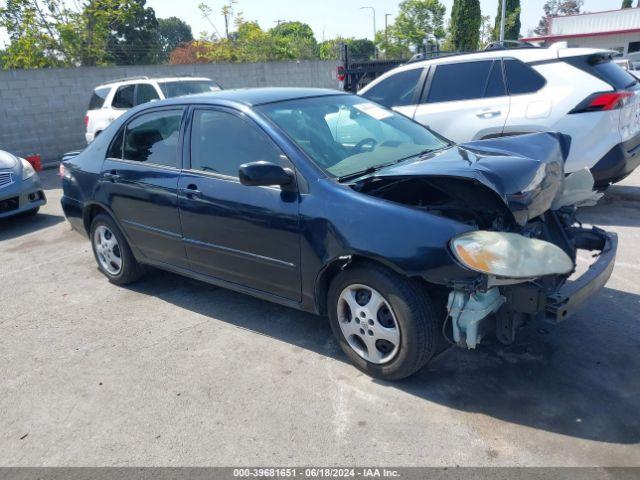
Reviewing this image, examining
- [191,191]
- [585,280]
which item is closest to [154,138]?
[191,191]

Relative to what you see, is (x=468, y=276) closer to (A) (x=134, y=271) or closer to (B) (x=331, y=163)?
(B) (x=331, y=163)

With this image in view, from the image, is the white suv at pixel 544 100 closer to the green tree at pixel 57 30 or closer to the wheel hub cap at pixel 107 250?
the wheel hub cap at pixel 107 250

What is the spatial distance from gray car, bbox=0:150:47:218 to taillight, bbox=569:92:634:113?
23.5ft

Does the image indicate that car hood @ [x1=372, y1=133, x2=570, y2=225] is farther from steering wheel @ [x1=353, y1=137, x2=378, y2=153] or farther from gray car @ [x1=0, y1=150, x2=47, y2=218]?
gray car @ [x1=0, y1=150, x2=47, y2=218]

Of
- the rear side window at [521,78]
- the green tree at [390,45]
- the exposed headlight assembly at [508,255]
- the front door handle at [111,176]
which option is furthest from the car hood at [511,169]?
the green tree at [390,45]

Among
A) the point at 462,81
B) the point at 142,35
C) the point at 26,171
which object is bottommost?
the point at 26,171

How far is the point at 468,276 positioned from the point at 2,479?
2554mm

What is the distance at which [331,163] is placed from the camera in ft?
11.7

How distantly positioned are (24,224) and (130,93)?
4033mm

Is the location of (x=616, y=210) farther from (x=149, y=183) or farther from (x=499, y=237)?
(x=149, y=183)

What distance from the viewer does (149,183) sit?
14.4 ft

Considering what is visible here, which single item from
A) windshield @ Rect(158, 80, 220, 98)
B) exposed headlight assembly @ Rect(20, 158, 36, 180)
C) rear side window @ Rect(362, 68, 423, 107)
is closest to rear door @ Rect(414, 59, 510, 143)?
rear side window @ Rect(362, 68, 423, 107)

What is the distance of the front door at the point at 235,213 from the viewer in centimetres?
355

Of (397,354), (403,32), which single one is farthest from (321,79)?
(403,32)
